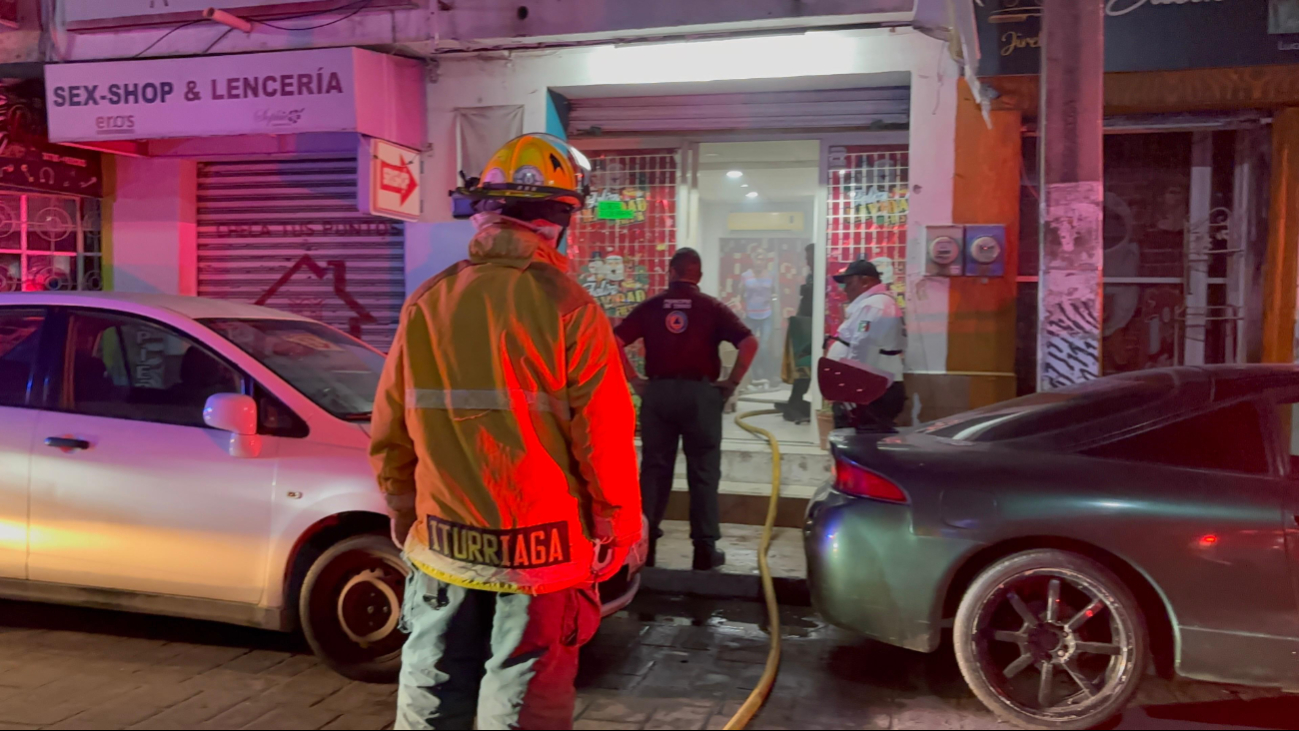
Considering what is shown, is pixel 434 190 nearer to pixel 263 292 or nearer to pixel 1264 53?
pixel 263 292

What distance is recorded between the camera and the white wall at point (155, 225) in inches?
379

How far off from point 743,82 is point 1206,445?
526 centimetres

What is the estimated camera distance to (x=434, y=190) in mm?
8742

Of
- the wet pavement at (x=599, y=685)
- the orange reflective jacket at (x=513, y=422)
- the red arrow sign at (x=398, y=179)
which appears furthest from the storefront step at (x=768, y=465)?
the orange reflective jacket at (x=513, y=422)

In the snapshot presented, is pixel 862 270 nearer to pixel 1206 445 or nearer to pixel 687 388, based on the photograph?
pixel 687 388

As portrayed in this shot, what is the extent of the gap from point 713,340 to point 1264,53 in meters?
4.21

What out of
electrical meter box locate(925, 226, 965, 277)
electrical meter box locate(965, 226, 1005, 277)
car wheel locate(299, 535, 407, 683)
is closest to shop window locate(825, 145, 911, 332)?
electrical meter box locate(925, 226, 965, 277)

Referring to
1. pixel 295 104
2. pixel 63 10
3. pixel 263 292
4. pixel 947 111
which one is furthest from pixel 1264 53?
pixel 63 10

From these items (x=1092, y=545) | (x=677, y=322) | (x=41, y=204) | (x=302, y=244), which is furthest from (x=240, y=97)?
(x=1092, y=545)

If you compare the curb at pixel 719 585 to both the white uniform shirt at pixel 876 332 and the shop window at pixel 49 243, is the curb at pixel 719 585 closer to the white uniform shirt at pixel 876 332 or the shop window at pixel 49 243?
the white uniform shirt at pixel 876 332

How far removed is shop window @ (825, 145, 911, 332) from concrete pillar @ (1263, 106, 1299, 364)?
2.71 metres

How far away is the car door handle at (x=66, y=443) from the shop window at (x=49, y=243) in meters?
5.71

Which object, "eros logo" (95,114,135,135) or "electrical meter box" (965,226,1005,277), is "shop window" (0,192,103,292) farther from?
"electrical meter box" (965,226,1005,277)

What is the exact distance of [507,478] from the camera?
2369mm
